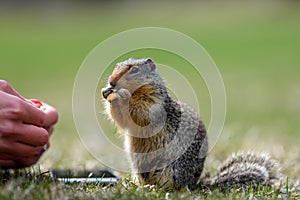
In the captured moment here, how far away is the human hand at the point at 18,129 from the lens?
471 centimetres

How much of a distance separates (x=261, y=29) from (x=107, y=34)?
27.4 ft

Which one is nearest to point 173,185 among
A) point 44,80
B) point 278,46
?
point 44,80

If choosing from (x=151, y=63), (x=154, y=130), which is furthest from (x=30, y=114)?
(x=151, y=63)

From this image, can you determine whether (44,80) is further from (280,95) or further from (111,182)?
(111,182)

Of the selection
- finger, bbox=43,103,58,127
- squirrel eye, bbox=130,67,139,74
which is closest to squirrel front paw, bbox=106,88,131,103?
squirrel eye, bbox=130,67,139,74

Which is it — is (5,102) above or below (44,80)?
below

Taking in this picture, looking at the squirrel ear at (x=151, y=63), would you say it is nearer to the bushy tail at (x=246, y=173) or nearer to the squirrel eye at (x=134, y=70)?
the squirrel eye at (x=134, y=70)

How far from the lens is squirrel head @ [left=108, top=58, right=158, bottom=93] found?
17.1 ft

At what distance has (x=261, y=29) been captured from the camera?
32.3 m

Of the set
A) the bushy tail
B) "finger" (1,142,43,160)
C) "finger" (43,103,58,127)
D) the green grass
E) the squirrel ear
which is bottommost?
"finger" (1,142,43,160)

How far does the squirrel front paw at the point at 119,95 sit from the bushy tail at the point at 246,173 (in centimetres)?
117

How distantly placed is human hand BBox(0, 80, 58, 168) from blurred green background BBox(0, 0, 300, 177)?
1492 millimetres

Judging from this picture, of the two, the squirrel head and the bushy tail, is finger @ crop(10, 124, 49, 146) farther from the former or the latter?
the bushy tail

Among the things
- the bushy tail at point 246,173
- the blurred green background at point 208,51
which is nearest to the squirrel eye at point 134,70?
the bushy tail at point 246,173
